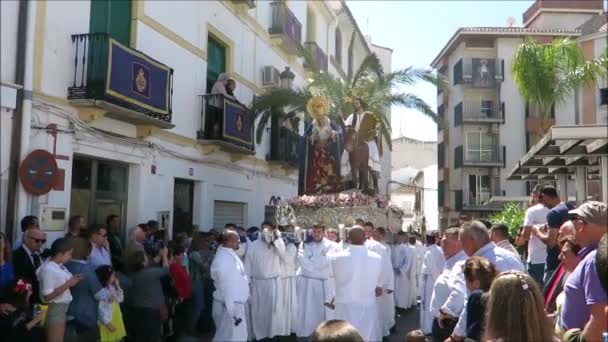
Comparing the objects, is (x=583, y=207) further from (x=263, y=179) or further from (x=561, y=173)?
(x=263, y=179)

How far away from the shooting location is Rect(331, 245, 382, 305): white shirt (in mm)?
Result: 7980

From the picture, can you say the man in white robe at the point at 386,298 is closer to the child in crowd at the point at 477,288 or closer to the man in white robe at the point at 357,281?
the man in white robe at the point at 357,281

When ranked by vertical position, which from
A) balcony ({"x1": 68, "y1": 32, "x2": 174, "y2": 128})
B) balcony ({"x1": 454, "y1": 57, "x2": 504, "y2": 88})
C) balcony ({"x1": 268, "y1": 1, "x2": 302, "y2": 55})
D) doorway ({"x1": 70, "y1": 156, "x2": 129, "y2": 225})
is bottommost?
doorway ({"x1": 70, "y1": 156, "x2": 129, "y2": 225})

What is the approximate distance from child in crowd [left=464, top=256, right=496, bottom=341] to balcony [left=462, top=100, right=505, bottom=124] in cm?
3304

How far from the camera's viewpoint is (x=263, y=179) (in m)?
Result: 18.0

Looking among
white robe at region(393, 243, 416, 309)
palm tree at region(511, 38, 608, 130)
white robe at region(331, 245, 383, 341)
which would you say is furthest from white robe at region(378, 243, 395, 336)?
palm tree at region(511, 38, 608, 130)

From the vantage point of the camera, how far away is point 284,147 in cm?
1836

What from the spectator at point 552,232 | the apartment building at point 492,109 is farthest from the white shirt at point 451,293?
the apartment building at point 492,109

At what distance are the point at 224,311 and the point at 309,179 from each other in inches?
201

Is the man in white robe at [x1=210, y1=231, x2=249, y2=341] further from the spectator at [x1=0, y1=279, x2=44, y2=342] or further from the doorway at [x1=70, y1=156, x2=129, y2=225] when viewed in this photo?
the doorway at [x1=70, y1=156, x2=129, y2=225]

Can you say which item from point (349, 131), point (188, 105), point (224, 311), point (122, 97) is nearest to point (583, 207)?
point (224, 311)

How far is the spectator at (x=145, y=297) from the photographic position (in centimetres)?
715

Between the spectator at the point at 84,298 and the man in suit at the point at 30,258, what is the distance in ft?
1.21

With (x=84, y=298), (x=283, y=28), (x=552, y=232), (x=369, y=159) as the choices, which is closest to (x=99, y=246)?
(x=84, y=298)
